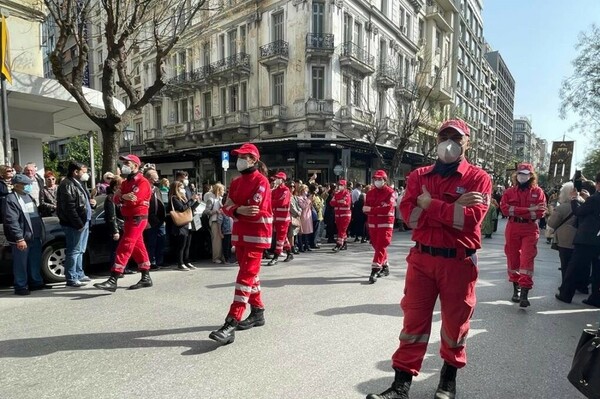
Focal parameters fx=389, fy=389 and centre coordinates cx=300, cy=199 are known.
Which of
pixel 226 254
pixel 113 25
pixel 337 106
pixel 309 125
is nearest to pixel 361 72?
pixel 337 106

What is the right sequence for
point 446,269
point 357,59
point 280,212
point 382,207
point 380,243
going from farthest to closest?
1. point 357,59
2. point 280,212
3. point 382,207
4. point 380,243
5. point 446,269

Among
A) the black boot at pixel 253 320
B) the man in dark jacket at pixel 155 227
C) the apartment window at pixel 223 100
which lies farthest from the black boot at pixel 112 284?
the apartment window at pixel 223 100

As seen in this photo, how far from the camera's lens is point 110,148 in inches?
412

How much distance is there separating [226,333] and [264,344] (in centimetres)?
40

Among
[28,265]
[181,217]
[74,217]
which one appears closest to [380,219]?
[181,217]

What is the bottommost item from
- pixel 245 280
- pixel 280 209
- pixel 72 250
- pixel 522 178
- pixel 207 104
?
pixel 72 250

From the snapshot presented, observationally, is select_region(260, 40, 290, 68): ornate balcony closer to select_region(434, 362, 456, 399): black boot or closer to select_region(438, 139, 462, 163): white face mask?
select_region(438, 139, 462, 163): white face mask

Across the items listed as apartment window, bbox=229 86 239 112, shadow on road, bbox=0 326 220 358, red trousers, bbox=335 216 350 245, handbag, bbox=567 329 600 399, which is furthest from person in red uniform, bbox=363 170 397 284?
apartment window, bbox=229 86 239 112

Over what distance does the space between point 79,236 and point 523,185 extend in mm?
6996

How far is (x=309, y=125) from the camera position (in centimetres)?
2398

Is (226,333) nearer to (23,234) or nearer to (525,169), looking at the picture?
(23,234)

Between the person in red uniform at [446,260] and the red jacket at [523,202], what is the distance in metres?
3.07

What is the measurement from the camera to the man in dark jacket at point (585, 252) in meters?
5.60

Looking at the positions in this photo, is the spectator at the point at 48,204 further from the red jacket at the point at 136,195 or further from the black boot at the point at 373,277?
the black boot at the point at 373,277
